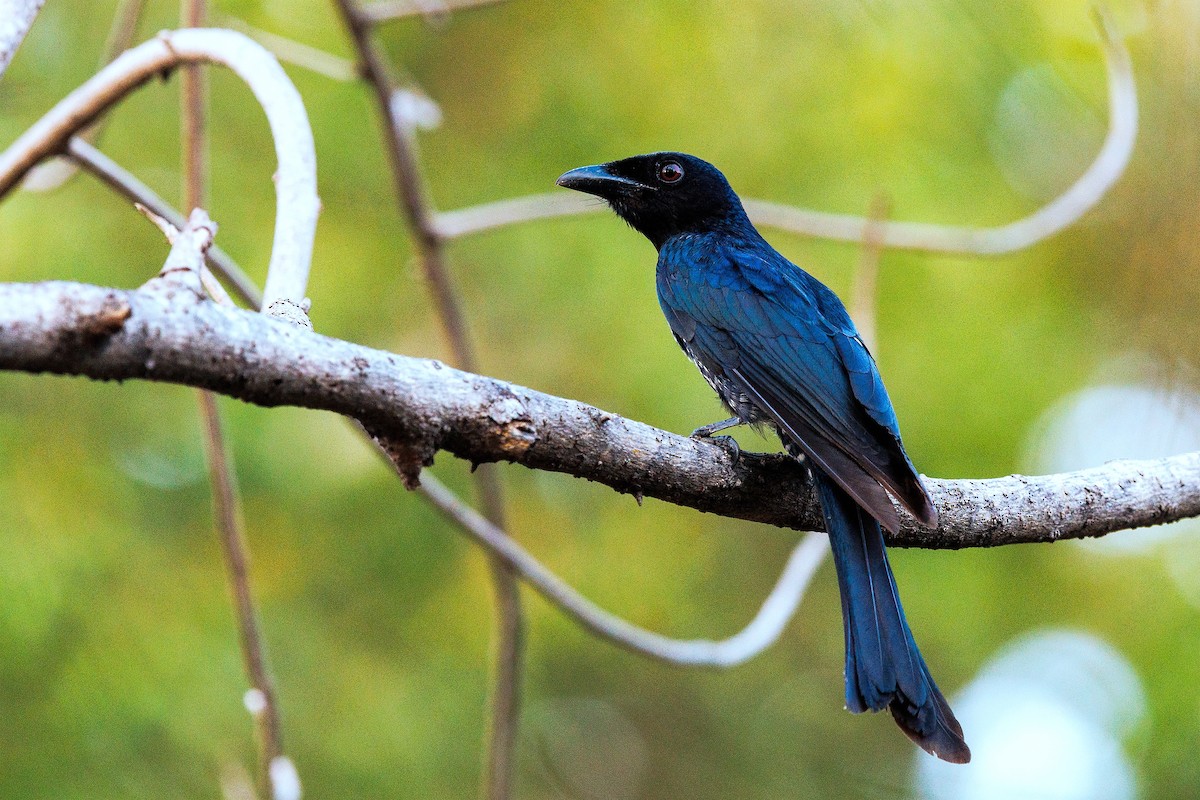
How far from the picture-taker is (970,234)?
4180mm

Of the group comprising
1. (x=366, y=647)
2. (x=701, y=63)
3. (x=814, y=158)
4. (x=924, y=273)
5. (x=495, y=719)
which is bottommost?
(x=495, y=719)

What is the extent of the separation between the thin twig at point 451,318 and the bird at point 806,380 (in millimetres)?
563

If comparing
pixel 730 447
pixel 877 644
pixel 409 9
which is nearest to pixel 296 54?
pixel 409 9

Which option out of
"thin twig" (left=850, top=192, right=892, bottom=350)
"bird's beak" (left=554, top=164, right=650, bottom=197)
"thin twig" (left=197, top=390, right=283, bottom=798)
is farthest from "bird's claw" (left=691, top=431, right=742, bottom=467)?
"bird's beak" (left=554, top=164, right=650, bottom=197)

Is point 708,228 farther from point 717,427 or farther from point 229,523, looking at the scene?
point 229,523

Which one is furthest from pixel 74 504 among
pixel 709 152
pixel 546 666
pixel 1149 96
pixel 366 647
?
pixel 1149 96

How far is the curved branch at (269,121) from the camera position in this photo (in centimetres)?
213

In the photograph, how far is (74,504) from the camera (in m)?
4.61

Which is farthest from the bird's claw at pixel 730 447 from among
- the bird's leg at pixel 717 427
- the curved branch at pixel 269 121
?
the curved branch at pixel 269 121

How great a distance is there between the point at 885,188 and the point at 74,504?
3849mm

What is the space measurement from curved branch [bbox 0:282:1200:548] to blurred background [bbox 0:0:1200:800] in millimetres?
2053

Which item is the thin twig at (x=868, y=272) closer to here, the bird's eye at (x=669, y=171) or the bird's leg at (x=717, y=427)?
the bird's leg at (x=717, y=427)

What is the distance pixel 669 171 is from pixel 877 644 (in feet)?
7.19

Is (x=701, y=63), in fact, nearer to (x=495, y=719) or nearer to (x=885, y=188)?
(x=885, y=188)
